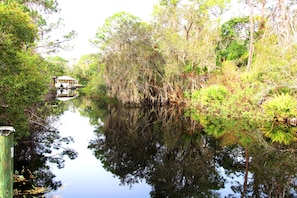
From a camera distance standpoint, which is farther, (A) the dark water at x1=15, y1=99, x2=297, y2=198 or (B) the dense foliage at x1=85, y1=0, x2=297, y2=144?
(B) the dense foliage at x1=85, y1=0, x2=297, y2=144

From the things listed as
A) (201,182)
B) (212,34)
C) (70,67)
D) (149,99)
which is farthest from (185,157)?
(70,67)

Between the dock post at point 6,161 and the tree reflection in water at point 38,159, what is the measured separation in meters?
3.12

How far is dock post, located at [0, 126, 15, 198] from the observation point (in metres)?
3.03

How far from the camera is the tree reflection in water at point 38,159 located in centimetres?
659

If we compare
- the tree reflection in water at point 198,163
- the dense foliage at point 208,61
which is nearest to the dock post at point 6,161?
the tree reflection in water at point 198,163

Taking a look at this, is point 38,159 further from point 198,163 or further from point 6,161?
point 6,161

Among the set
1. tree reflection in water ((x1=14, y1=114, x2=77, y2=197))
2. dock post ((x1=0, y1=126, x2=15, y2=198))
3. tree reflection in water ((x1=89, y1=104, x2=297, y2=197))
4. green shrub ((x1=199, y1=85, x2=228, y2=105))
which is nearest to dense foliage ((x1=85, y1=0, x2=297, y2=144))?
green shrub ((x1=199, y1=85, x2=228, y2=105))

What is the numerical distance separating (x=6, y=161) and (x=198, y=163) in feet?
22.4

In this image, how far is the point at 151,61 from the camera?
28156 mm

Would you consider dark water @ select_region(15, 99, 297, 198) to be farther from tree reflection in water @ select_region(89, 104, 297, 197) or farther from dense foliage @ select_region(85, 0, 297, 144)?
dense foliage @ select_region(85, 0, 297, 144)

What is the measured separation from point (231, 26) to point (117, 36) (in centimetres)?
1175

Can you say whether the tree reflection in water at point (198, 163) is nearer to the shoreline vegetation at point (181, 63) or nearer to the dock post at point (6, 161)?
the shoreline vegetation at point (181, 63)

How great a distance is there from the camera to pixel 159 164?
887 cm

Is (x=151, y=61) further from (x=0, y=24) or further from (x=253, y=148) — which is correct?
(x=0, y=24)
